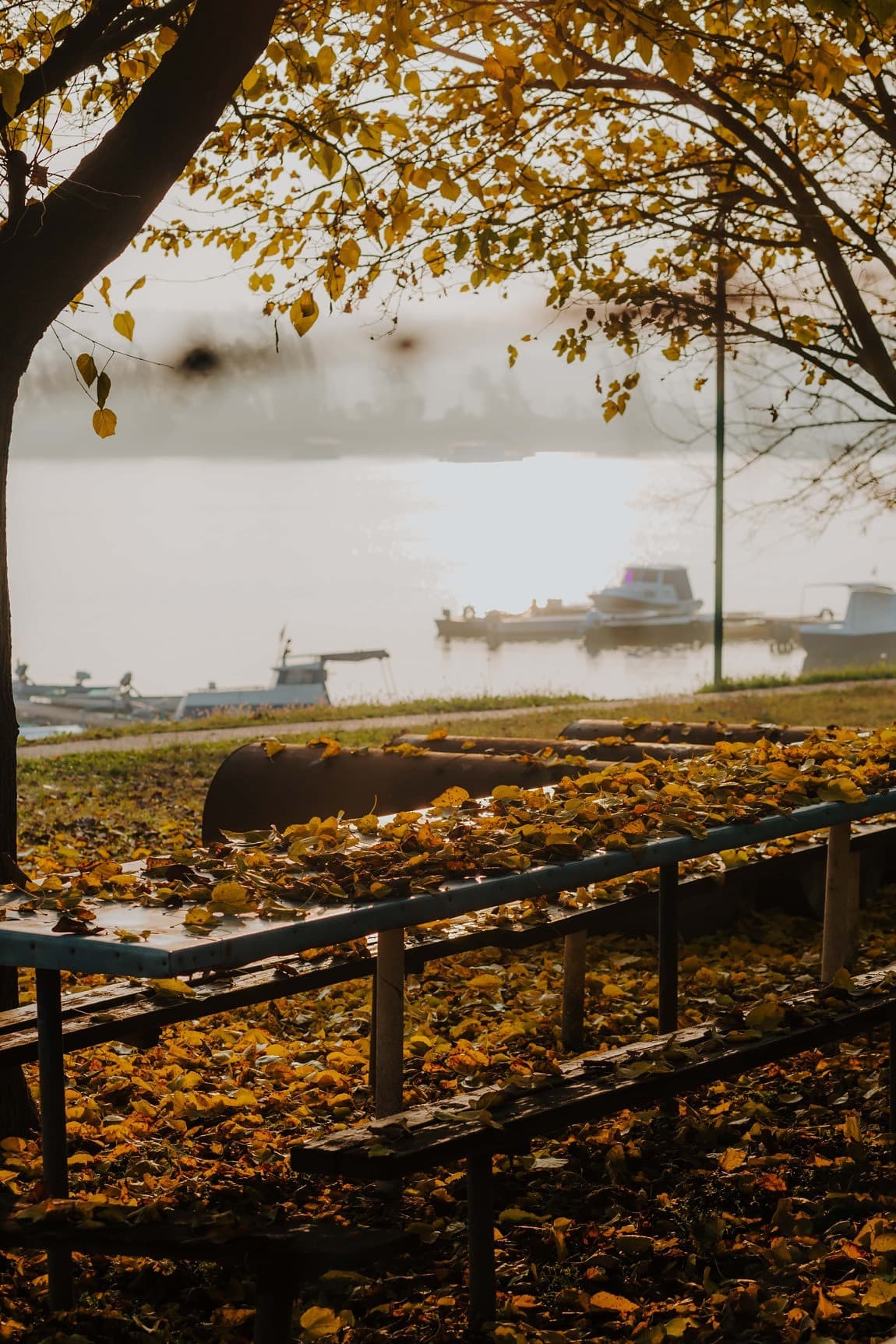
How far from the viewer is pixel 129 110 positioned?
4289mm

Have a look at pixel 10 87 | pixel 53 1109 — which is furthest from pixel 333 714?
pixel 53 1109

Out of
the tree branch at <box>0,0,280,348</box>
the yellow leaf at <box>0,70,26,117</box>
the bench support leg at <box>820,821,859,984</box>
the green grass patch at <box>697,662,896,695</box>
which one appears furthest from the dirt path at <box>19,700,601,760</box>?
the yellow leaf at <box>0,70,26,117</box>

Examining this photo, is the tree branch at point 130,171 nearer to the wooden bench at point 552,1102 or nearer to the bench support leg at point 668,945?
the wooden bench at point 552,1102

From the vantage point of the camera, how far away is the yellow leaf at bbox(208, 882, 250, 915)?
321 cm

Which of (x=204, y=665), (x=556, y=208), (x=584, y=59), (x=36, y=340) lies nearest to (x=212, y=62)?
(x=36, y=340)

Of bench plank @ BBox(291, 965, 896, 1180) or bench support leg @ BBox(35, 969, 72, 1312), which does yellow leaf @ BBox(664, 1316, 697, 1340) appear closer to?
bench plank @ BBox(291, 965, 896, 1180)

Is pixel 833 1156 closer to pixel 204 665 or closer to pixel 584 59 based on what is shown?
pixel 584 59

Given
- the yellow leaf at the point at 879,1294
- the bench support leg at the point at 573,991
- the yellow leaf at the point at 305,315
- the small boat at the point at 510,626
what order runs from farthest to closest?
the small boat at the point at 510,626 < the yellow leaf at the point at 305,315 < the bench support leg at the point at 573,991 < the yellow leaf at the point at 879,1294

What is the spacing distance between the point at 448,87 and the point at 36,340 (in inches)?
164

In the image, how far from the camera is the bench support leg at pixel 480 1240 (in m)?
3.15

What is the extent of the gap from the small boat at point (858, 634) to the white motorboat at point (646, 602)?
53.5 ft

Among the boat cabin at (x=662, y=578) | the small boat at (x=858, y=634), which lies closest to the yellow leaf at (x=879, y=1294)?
the small boat at (x=858, y=634)

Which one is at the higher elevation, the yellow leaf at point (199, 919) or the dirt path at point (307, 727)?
the yellow leaf at point (199, 919)

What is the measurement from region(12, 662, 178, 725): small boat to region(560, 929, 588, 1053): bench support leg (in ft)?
165
